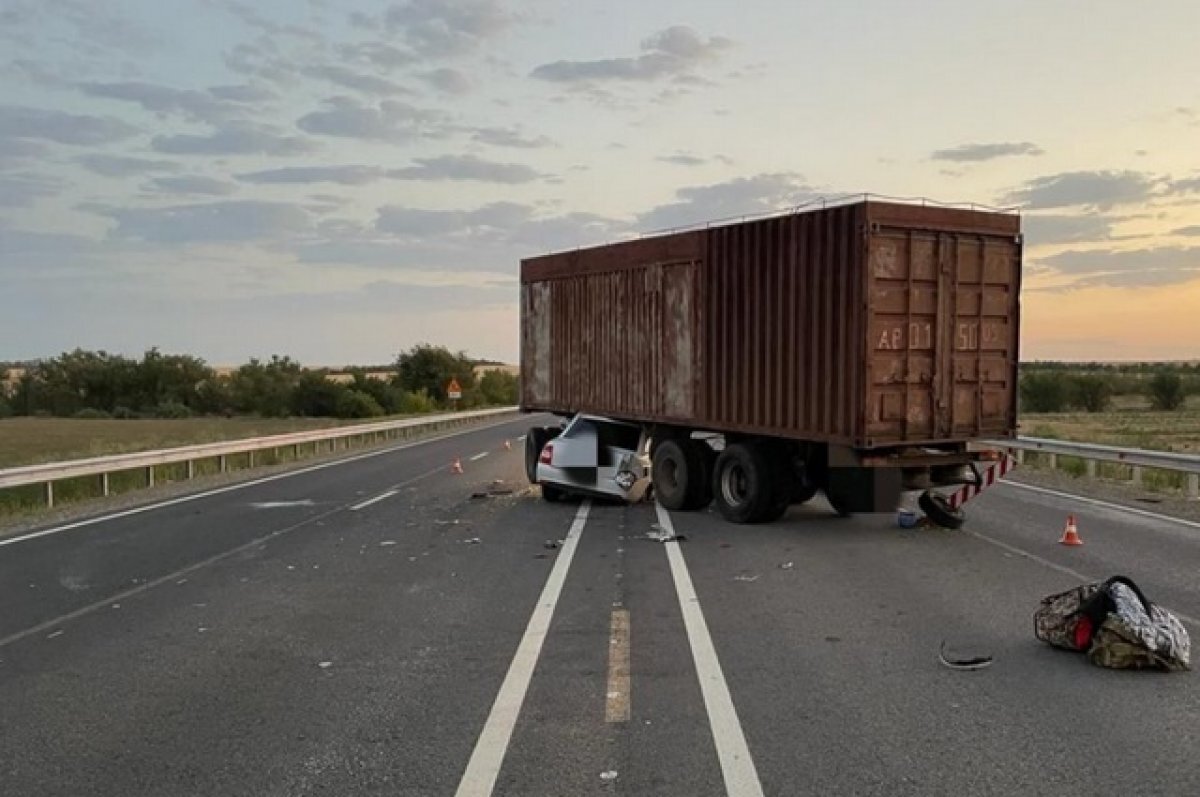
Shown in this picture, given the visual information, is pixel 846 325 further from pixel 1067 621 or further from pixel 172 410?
pixel 172 410

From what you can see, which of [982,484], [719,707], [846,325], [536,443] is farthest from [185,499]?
[719,707]

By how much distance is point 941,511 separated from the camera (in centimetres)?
1243

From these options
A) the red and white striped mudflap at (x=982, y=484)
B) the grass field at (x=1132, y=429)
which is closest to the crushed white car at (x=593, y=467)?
the red and white striped mudflap at (x=982, y=484)

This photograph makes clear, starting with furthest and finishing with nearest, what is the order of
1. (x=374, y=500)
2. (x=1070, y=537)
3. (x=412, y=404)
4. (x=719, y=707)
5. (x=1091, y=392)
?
(x=412, y=404)
(x=1091, y=392)
(x=374, y=500)
(x=1070, y=537)
(x=719, y=707)

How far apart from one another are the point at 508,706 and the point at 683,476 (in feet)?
29.4

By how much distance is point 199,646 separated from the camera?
7.05 m

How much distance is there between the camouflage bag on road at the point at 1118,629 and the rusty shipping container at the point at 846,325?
4.73m

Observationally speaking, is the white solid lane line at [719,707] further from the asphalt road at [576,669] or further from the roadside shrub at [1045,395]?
Result: the roadside shrub at [1045,395]

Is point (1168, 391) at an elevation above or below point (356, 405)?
above

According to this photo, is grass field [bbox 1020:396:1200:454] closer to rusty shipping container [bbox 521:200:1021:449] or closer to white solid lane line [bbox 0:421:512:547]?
rusty shipping container [bbox 521:200:1021:449]

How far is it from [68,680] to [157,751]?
164 centimetres

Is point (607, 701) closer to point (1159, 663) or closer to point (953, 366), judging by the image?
point (1159, 663)

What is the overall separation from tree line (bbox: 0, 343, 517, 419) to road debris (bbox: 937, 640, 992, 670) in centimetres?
7703

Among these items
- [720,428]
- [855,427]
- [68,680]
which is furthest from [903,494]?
[68,680]
